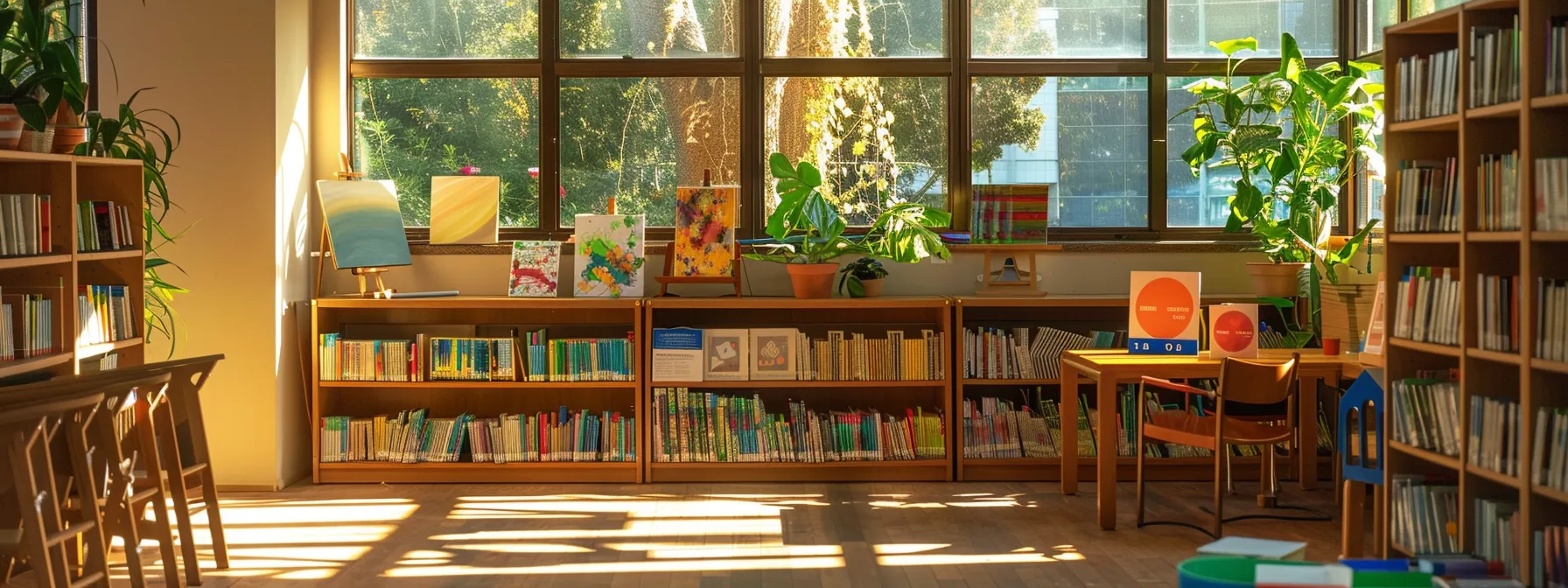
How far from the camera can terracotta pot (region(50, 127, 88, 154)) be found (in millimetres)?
4648

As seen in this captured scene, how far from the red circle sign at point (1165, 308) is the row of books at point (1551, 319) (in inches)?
81.0

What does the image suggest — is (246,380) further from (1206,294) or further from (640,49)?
(1206,294)

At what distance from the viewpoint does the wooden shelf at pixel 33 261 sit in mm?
4250

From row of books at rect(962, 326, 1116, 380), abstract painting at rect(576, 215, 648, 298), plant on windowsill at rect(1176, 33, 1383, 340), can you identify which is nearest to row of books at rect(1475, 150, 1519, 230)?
plant on windowsill at rect(1176, 33, 1383, 340)

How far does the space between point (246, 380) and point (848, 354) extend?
9.87 feet

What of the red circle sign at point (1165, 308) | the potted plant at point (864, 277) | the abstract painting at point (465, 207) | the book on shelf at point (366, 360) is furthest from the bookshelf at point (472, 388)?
the red circle sign at point (1165, 308)

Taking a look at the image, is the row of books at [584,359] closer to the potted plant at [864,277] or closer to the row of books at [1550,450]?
the potted plant at [864,277]

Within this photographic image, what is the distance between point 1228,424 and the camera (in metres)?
5.41

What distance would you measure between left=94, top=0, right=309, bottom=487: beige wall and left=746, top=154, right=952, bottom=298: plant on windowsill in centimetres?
248

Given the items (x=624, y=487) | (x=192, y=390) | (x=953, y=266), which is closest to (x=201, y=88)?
(x=192, y=390)

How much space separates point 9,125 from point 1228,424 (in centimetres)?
489

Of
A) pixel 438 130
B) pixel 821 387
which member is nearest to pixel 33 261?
pixel 438 130

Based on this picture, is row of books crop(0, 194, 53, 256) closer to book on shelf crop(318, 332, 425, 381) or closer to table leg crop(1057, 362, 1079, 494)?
book on shelf crop(318, 332, 425, 381)

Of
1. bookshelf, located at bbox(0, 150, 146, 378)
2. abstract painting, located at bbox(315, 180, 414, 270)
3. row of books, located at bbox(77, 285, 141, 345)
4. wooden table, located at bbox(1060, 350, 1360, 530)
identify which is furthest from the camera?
abstract painting, located at bbox(315, 180, 414, 270)
